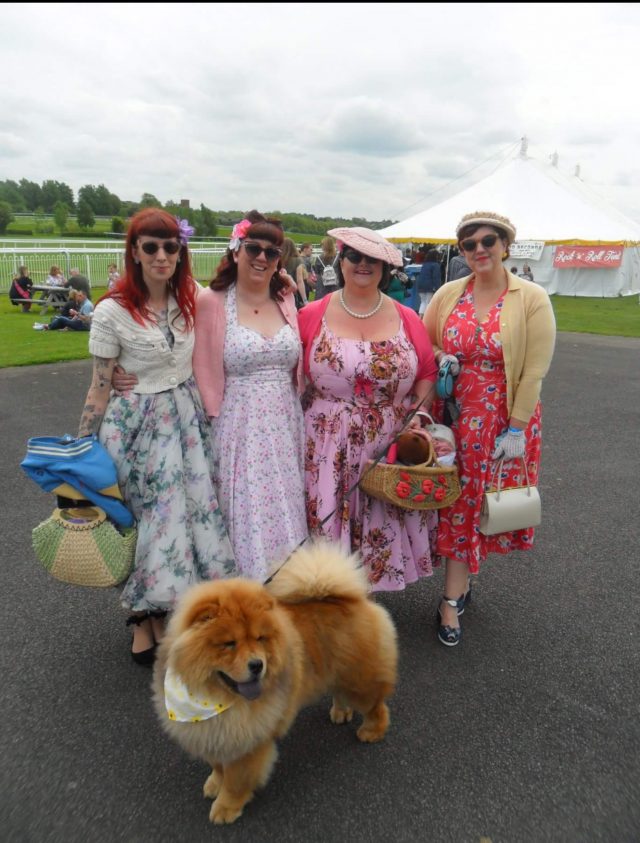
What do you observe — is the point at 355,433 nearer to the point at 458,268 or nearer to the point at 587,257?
the point at 458,268

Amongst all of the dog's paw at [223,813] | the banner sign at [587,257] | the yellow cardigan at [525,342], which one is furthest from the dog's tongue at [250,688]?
the banner sign at [587,257]

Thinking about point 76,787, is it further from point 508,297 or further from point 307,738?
point 508,297

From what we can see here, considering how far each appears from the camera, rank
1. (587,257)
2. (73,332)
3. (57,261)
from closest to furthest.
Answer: (73,332)
(57,261)
(587,257)

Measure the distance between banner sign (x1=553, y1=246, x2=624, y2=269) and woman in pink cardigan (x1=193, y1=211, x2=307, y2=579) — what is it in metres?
25.4

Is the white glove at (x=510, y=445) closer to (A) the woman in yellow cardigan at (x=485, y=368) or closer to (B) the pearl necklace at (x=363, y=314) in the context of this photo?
(A) the woman in yellow cardigan at (x=485, y=368)

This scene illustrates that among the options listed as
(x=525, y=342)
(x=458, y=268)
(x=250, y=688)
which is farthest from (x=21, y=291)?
(x=250, y=688)

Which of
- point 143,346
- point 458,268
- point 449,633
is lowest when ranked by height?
point 449,633

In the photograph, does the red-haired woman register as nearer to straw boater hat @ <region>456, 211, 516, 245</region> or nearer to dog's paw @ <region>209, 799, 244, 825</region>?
dog's paw @ <region>209, 799, 244, 825</region>

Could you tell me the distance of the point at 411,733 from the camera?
2582 mm

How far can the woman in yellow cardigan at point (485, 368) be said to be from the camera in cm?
285

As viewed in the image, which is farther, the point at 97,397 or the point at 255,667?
the point at 97,397

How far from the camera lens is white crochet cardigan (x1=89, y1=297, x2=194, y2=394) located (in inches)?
102

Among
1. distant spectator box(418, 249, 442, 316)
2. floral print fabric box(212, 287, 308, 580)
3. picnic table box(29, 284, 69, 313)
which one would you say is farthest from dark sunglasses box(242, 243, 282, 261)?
picnic table box(29, 284, 69, 313)

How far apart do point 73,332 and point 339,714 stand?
13.2 metres
